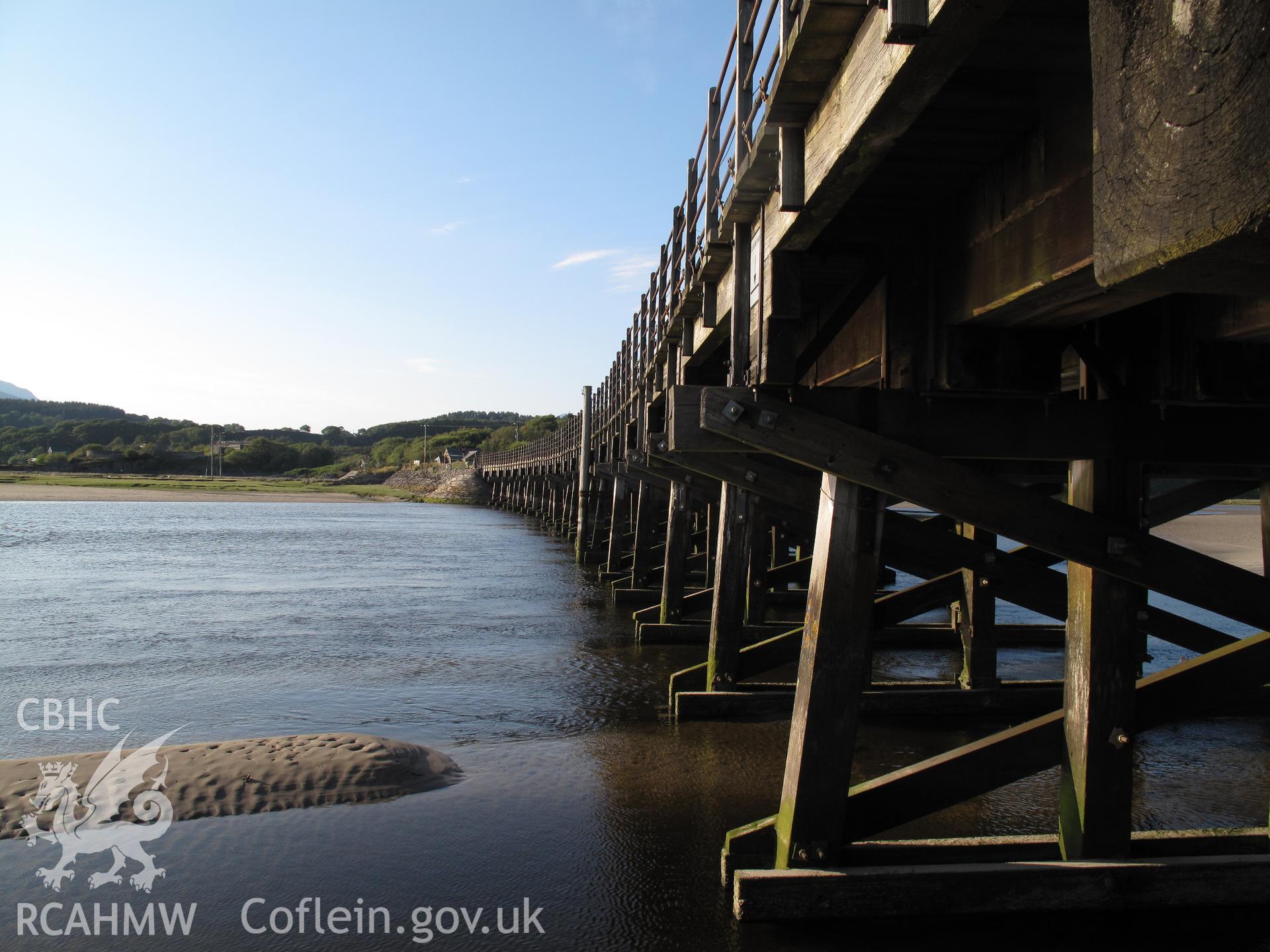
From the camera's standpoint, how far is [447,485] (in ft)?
272

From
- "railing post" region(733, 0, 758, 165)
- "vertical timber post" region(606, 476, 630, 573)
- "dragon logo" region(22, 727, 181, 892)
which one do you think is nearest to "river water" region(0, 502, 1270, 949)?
"dragon logo" region(22, 727, 181, 892)

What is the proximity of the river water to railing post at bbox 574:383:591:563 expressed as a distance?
7.09m

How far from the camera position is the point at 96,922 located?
492 cm

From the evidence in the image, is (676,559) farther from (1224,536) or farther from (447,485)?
(447,485)

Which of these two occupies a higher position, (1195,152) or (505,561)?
(1195,152)

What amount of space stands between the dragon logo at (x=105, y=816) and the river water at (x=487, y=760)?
0.39ft

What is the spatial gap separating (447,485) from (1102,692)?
265ft

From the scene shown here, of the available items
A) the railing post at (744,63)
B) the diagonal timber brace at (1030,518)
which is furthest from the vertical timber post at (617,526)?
the diagonal timber brace at (1030,518)

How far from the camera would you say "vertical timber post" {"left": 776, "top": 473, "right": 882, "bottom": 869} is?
14.3ft

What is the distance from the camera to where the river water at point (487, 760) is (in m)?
5.04

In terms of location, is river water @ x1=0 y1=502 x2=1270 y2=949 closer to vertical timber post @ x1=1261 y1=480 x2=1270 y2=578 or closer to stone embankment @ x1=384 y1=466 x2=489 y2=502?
vertical timber post @ x1=1261 y1=480 x2=1270 y2=578

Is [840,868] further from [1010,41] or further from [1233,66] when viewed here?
[1233,66]

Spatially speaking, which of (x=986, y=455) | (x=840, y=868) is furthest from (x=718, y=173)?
(x=840, y=868)

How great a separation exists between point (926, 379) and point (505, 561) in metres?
22.1
